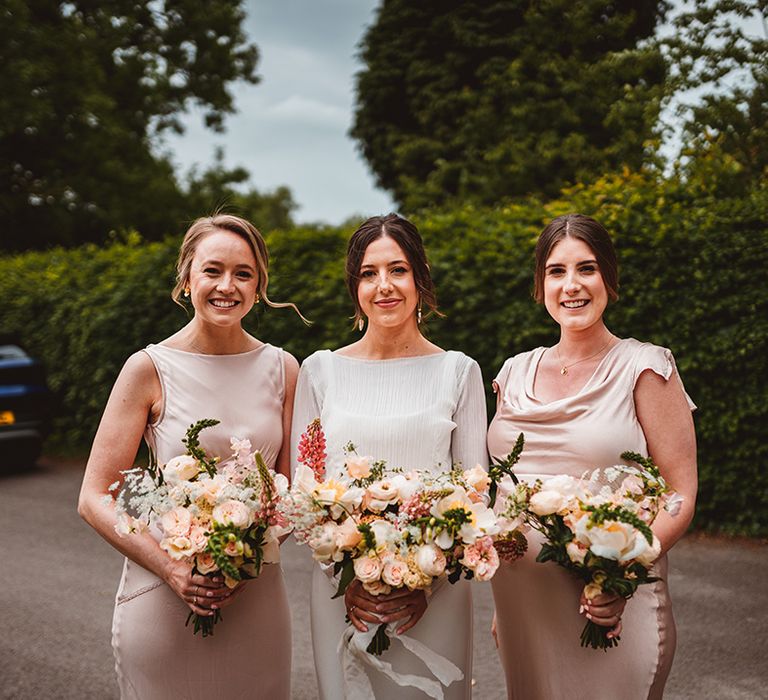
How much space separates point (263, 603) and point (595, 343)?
5.36 ft

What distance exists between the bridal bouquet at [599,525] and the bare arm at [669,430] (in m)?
0.30

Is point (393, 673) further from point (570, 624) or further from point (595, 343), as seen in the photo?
point (595, 343)

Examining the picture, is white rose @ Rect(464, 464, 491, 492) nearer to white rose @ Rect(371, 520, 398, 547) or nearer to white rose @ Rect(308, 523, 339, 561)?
white rose @ Rect(371, 520, 398, 547)

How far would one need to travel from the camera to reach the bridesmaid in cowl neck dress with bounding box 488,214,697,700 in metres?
2.68

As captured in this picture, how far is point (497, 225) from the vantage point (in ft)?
26.1

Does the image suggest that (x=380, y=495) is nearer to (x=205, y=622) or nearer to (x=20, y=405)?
(x=205, y=622)

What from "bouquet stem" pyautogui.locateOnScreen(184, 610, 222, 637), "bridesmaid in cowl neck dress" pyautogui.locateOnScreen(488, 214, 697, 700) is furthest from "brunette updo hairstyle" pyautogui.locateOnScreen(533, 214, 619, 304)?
"bouquet stem" pyautogui.locateOnScreen(184, 610, 222, 637)

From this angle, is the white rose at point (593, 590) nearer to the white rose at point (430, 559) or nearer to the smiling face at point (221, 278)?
the white rose at point (430, 559)

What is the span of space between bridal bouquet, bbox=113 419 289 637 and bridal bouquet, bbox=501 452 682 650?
0.77 meters

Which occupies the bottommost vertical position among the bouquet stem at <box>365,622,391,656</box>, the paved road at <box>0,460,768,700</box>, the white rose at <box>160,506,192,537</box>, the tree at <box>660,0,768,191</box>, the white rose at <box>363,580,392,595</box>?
the paved road at <box>0,460,768,700</box>

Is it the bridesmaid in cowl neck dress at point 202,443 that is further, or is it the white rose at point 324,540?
the bridesmaid in cowl neck dress at point 202,443

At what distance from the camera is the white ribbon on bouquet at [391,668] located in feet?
8.41

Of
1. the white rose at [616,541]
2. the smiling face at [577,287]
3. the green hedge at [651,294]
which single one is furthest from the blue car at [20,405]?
the white rose at [616,541]

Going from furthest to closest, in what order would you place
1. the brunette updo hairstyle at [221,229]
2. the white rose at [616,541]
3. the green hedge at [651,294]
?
the green hedge at [651,294]
the brunette updo hairstyle at [221,229]
the white rose at [616,541]
